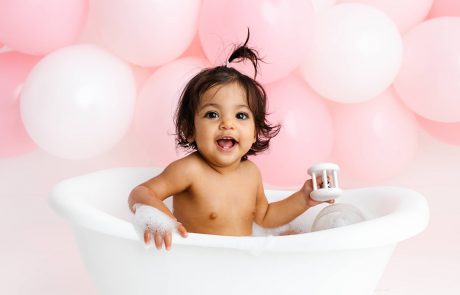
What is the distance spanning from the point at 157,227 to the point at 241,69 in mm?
744

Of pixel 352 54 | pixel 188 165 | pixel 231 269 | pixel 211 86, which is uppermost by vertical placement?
pixel 352 54

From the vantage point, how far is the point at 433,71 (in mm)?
1886

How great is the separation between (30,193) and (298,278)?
5.31ft

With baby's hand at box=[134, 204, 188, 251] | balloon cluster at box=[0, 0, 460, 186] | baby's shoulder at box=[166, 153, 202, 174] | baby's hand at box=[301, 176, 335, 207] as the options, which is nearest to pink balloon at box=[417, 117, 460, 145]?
balloon cluster at box=[0, 0, 460, 186]

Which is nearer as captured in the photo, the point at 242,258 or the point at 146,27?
the point at 242,258

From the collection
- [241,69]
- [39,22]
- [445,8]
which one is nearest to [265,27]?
[241,69]

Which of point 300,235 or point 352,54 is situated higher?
point 352,54

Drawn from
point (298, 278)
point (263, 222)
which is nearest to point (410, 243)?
point (263, 222)

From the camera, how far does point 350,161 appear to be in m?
1.99

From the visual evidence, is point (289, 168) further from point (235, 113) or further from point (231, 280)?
point (231, 280)

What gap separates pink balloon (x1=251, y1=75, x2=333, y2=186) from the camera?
6.00 feet

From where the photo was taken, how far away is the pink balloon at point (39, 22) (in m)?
1.77

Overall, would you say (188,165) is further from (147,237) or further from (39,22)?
(39,22)

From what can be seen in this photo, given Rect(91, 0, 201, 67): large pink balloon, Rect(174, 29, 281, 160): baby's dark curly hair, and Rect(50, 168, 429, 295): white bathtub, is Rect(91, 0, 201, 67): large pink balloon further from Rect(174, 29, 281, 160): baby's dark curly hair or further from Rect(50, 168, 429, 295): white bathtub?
Rect(50, 168, 429, 295): white bathtub
